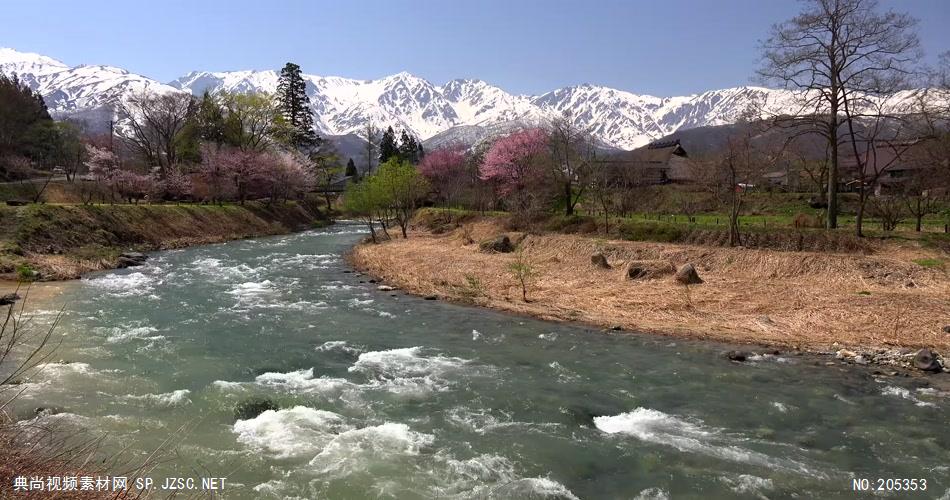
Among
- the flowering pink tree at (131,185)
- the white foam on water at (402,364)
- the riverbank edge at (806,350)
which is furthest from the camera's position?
the flowering pink tree at (131,185)

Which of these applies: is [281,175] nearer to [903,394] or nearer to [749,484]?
[903,394]

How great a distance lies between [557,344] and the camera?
1340 cm

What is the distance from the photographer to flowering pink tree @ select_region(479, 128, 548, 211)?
1639 inches

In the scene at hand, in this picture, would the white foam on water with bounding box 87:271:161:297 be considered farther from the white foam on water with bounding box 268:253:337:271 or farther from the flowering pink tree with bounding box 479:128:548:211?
the flowering pink tree with bounding box 479:128:548:211

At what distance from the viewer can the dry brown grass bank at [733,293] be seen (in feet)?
44.3

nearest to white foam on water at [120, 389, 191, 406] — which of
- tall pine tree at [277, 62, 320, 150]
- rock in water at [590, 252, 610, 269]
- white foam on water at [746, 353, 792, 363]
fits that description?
white foam on water at [746, 353, 792, 363]

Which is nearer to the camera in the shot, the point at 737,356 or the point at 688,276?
the point at 737,356

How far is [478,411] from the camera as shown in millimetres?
9227

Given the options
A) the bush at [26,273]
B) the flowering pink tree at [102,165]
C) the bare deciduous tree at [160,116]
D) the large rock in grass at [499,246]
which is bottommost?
the bush at [26,273]

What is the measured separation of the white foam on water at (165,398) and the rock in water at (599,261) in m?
17.6

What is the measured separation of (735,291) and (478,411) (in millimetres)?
12499

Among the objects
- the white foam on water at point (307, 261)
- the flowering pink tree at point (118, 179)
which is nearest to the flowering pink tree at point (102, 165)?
the flowering pink tree at point (118, 179)

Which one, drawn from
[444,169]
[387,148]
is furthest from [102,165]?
[387,148]

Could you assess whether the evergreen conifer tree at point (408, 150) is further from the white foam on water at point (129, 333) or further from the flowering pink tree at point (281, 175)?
the white foam on water at point (129, 333)
